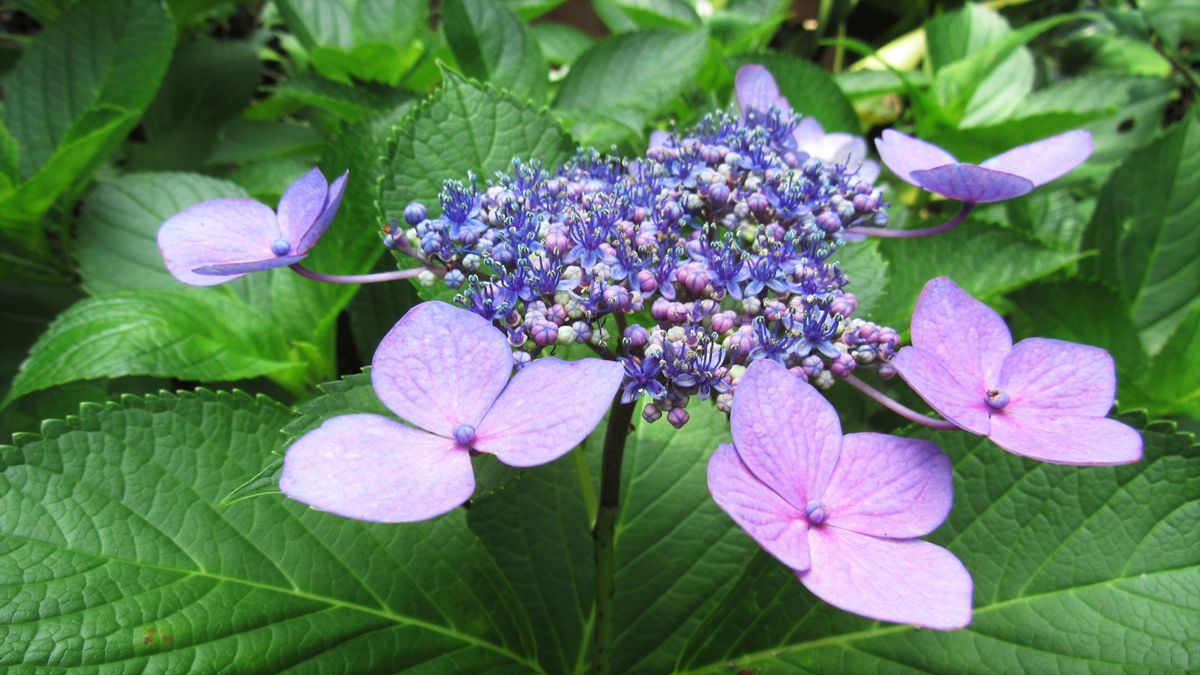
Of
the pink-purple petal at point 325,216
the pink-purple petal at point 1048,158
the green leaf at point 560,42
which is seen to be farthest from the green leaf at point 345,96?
the pink-purple petal at point 1048,158

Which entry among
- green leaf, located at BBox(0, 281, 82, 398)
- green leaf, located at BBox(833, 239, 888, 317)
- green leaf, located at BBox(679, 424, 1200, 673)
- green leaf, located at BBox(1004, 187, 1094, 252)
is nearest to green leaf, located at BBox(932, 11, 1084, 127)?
green leaf, located at BBox(1004, 187, 1094, 252)

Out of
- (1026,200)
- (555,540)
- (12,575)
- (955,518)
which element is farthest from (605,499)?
(1026,200)

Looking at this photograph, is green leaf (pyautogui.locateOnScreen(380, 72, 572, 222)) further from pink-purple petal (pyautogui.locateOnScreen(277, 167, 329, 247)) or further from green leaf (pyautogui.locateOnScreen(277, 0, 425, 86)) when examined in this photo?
green leaf (pyautogui.locateOnScreen(277, 0, 425, 86))

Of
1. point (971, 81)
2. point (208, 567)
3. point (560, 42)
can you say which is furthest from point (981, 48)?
point (208, 567)

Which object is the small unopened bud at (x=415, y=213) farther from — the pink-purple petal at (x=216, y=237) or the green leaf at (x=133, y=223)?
the green leaf at (x=133, y=223)

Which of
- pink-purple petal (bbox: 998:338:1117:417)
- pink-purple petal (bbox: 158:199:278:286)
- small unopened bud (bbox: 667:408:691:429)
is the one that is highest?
pink-purple petal (bbox: 158:199:278:286)

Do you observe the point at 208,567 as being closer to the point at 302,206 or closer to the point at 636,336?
the point at 302,206

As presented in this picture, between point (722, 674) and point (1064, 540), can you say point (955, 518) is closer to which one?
point (1064, 540)
